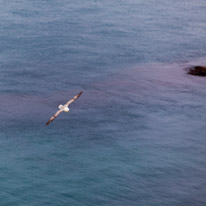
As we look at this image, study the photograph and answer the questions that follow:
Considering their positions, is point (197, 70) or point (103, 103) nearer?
point (103, 103)

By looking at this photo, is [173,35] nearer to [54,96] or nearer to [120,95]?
[120,95]

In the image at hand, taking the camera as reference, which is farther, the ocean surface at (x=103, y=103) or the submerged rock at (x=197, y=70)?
the submerged rock at (x=197, y=70)

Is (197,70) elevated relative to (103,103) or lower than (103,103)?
elevated

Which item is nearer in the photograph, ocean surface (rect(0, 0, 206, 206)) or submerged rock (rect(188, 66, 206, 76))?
ocean surface (rect(0, 0, 206, 206))
